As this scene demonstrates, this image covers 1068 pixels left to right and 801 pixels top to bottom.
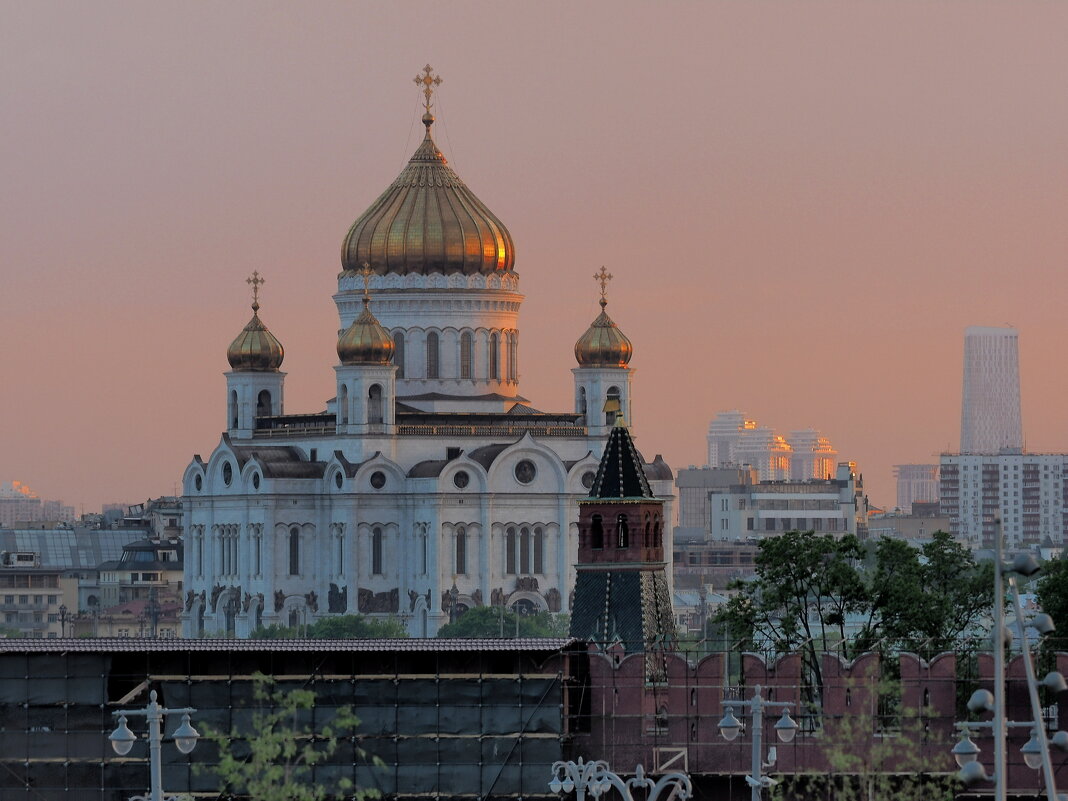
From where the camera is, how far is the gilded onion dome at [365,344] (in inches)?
5428

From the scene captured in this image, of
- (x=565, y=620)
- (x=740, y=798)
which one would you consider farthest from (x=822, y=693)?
(x=565, y=620)

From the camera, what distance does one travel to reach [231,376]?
144 metres

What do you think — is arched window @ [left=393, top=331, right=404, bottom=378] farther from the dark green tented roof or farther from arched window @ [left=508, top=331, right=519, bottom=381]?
the dark green tented roof

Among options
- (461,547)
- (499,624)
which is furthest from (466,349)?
(499,624)

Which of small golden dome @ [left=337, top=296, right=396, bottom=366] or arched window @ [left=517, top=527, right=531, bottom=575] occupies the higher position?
small golden dome @ [left=337, top=296, right=396, bottom=366]

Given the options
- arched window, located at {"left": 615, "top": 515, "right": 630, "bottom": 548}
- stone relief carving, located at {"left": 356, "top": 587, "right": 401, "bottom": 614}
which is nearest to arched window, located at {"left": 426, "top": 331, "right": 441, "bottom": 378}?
stone relief carving, located at {"left": 356, "top": 587, "right": 401, "bottom": 614}

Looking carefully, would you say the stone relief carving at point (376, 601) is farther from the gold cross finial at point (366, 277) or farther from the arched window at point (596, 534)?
the arched window at point (596, 534)

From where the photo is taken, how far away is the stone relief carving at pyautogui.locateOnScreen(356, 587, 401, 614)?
447 feet

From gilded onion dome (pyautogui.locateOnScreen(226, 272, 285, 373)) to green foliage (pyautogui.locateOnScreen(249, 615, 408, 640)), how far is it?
13.2 metres

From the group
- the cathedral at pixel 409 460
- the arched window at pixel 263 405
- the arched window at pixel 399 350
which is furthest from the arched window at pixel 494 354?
the arched window at pixel 263 405

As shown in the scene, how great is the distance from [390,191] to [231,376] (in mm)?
8015

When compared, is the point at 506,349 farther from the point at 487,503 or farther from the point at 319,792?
the point at 319,792

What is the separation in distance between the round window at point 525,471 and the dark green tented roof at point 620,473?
4168cm

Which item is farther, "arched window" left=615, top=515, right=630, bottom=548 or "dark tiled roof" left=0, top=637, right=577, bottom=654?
"arched window" left=615, top=515, right=630, bottom=548
